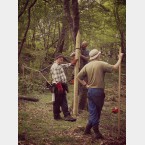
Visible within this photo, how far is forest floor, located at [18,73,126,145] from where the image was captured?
4.91 metres

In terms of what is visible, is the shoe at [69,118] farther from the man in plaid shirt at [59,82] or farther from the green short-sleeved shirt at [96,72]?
the green short-sleeved shirt at [96,72]

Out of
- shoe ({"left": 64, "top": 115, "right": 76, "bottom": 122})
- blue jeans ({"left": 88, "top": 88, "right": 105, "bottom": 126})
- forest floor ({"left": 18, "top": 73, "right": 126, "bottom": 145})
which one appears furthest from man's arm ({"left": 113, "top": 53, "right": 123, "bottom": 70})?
shoe ({"left": 64, "top": 115, "right": 76, "bottom": 122})

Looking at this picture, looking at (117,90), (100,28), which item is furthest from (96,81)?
(100,28)

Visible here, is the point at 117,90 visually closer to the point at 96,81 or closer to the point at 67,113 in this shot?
the point at 96,81

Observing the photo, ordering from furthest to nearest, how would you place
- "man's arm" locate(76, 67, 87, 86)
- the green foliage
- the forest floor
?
the green foliage
"man's arm" locate(76, 67, 87, 86)
the forest floor

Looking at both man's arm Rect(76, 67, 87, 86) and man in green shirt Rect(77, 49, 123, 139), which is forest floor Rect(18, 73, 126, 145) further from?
man's arm Rect(76, 67, 87, 86)

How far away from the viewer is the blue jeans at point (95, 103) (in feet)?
16.3

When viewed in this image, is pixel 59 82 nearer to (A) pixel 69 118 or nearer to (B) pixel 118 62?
(A) pixel 69 118

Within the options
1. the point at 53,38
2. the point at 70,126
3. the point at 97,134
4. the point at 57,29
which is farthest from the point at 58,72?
the point at 97,134

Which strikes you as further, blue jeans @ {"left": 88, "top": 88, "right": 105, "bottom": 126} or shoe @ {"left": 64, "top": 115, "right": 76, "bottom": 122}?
shoe @ {"left": 64, "top": 115, "right": 76, "bottom": 122}

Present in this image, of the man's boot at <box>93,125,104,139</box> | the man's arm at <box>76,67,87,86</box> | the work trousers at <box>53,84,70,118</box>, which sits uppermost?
the man's arm at <box>76,67,87,86</box>

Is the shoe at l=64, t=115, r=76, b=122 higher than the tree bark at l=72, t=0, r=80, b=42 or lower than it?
lower

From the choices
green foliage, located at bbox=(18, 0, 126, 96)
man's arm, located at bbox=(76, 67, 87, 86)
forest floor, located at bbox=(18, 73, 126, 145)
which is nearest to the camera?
forest floor, located at bbox=(18, 73, 126, 145)

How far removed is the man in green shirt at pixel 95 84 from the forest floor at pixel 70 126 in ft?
0.24
